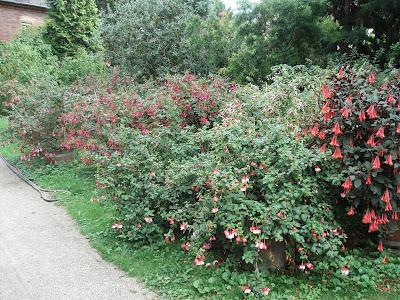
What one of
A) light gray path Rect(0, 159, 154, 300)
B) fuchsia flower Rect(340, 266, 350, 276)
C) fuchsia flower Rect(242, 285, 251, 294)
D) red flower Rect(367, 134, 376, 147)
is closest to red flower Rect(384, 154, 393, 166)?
red flower Rect(367, 134, 376, 147)

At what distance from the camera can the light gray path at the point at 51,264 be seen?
12.6ft

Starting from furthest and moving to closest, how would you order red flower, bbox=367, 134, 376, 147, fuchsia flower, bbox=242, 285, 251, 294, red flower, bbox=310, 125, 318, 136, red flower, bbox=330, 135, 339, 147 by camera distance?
red flower, bbox=310, 125, 318, 136, red flower, bbox=330, 135, 339, 147, red flower, bbox=367, 134, 376, 147, fuchsia flower, bbox=242, 285, 251, 294

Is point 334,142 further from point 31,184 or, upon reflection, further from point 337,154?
point 31,184

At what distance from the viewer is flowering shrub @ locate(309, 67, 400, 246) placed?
365cm

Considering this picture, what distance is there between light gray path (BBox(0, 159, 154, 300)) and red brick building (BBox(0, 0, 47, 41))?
26019 millimetres

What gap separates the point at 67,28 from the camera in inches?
854

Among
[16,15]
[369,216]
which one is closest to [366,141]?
[369,216]

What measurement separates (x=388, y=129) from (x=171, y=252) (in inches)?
99.6

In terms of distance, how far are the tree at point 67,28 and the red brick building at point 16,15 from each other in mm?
8015

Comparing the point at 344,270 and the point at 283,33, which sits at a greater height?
the point at 283,33

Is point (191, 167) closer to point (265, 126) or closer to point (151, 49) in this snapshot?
point (265, 126)

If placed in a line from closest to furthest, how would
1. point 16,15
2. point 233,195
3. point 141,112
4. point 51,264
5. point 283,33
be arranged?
point 233,195, point 51,264, point 141,112, point 283,33, point 16,15

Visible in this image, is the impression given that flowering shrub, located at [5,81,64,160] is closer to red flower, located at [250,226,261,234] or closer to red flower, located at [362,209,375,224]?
red flower, located at [250,226,261,234]

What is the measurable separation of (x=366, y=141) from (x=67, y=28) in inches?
815
